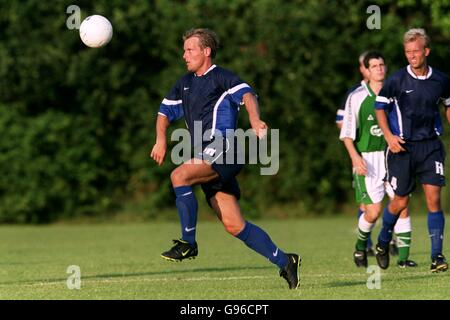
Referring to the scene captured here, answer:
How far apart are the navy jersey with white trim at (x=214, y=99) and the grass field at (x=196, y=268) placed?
1.31 metres

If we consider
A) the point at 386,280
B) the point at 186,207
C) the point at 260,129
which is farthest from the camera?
the point at 386,280

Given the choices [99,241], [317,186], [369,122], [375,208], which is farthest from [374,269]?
[317,186]

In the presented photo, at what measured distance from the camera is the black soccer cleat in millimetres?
8102

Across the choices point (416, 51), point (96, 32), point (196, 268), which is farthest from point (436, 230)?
point (96, 32)

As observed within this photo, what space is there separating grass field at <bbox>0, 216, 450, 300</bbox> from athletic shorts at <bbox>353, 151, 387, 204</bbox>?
0.73 meters

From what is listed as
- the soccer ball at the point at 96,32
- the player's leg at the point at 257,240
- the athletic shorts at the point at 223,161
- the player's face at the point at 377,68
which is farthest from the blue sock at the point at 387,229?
the soccer ball at the point at 96,32

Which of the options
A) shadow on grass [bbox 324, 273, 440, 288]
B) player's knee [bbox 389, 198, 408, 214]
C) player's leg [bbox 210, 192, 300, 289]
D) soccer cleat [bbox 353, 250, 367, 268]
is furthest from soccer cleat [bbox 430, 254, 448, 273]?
player's leg [bbox 210, 192, 300, 289]

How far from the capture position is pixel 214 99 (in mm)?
8570

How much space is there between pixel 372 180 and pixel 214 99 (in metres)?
3.37

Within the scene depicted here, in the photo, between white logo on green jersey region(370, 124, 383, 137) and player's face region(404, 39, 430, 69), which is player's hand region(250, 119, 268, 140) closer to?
player's face region(404, 39, 430, 69)

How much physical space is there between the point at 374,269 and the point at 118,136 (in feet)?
39.0

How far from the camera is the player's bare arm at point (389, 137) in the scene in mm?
9766

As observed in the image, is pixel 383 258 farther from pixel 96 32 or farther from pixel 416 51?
pixel 96 32

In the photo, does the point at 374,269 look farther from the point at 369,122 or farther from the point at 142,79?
the point at 142,79
